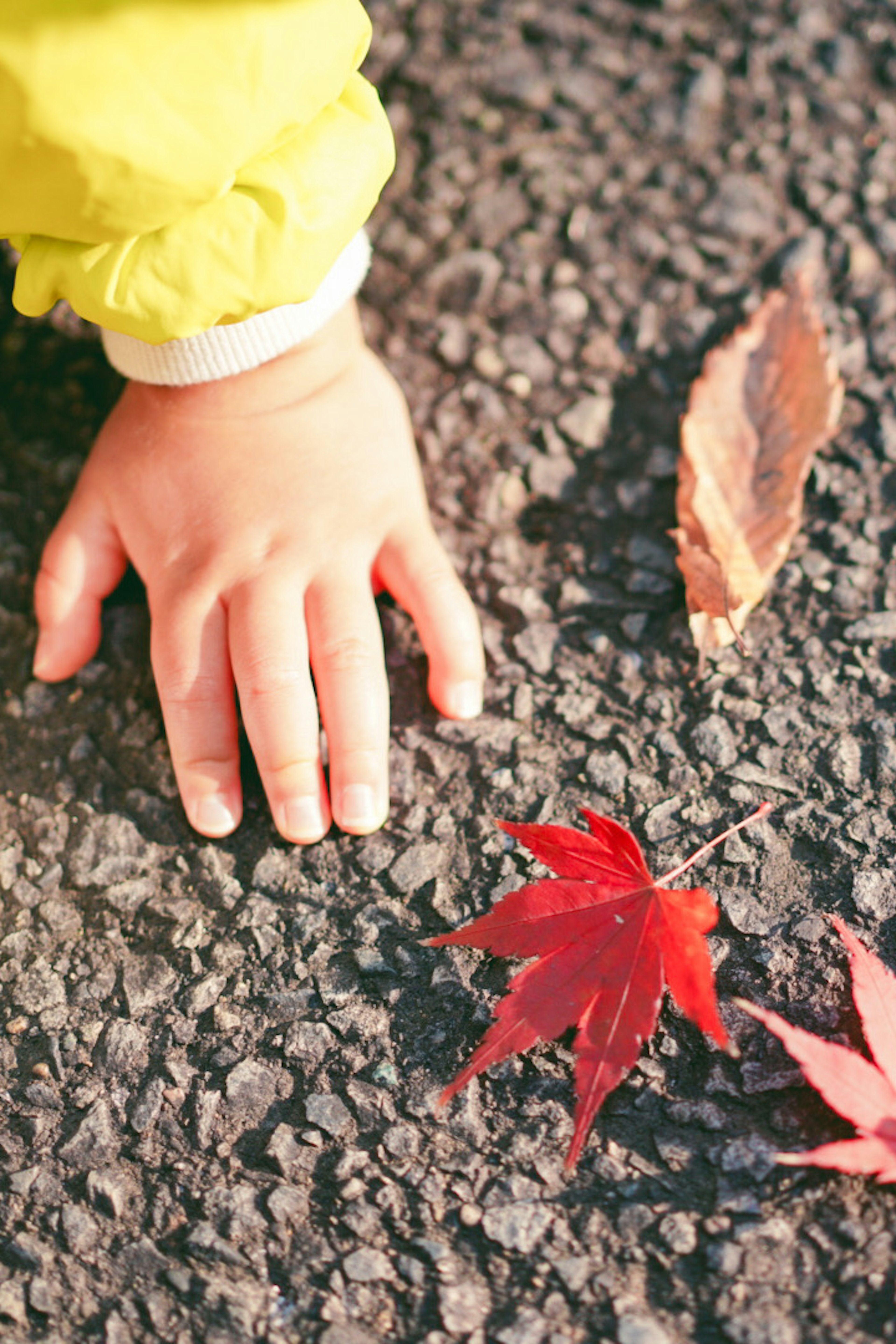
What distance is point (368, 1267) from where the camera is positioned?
101cm

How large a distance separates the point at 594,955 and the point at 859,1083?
0.87 ft

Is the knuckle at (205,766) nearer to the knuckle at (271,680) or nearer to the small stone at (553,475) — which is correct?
the knuckle at (271,680)

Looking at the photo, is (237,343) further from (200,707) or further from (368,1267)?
(368,1267)

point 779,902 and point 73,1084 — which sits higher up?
point 779,902

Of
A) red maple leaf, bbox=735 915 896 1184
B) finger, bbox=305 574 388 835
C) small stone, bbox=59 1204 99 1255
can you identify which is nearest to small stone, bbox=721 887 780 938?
red maple leaf, bbox=735 915 896 1184

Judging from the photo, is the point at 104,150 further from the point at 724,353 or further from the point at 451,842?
the point at 724,353

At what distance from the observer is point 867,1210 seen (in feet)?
3.28

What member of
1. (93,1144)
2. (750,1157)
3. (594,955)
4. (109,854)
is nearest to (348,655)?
(109,854)

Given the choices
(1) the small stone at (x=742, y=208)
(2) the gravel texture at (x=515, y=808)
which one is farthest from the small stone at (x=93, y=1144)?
(1) the small stone at (x=742, y=208)

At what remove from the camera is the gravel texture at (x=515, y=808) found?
1.01 metres

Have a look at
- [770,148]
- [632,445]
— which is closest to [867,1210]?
[632,445]

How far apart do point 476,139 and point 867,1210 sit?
171 cm

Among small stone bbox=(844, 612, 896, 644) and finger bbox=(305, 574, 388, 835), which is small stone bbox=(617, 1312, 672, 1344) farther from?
small stone bbox=(844, 612, 896, 644)

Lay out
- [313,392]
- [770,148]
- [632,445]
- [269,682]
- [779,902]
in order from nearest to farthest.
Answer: [779,902] < [269,682] < [313,392] < [632,445] < [770,148]
